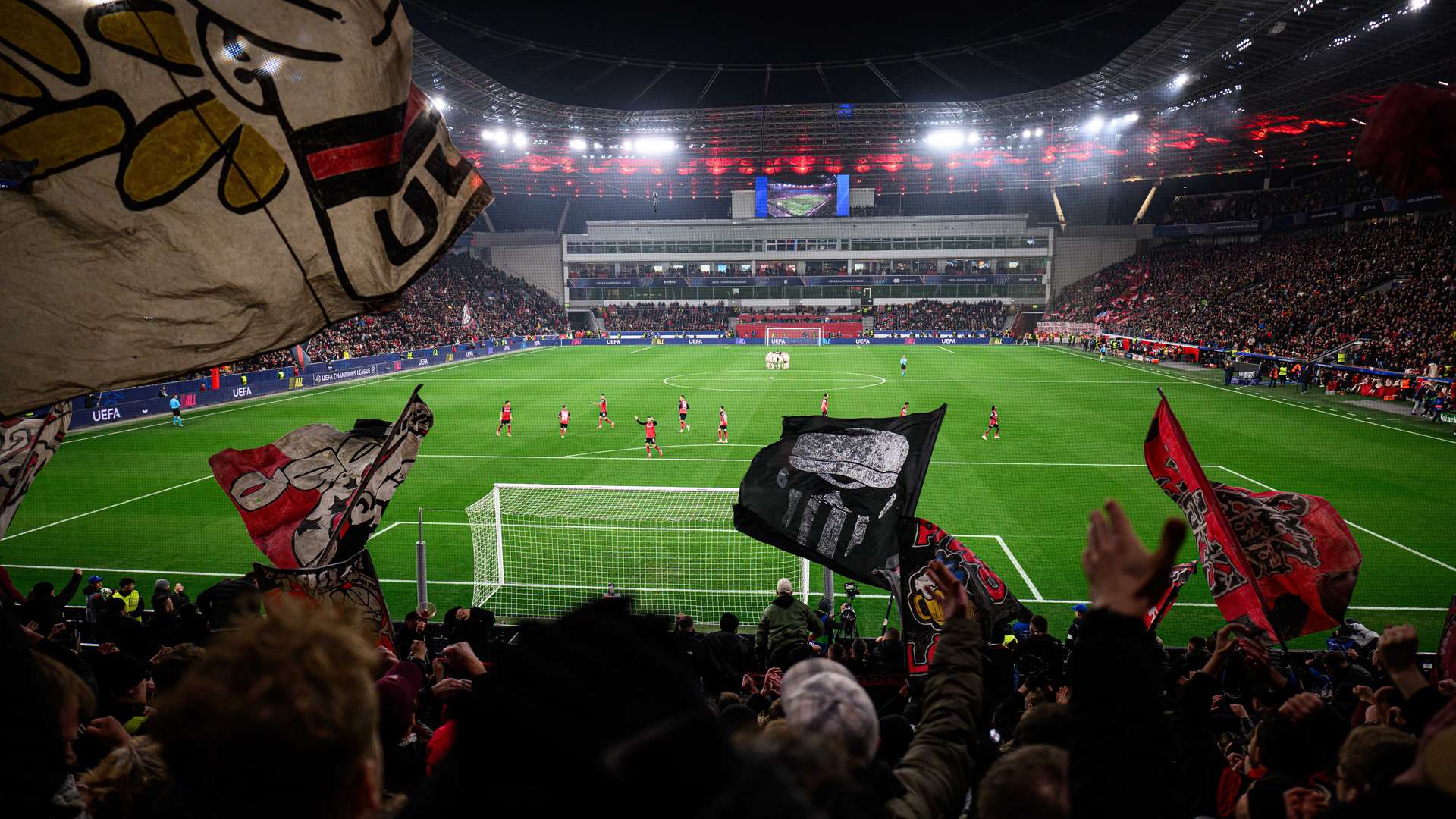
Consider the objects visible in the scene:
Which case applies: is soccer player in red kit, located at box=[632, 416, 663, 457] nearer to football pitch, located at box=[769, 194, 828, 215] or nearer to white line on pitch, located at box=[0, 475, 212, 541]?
white line on pitch, located at box=[0, 475, 212, 541]

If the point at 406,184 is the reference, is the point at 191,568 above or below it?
below

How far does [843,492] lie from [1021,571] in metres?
7.95

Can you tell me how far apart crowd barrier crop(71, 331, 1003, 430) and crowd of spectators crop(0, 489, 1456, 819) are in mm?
3991

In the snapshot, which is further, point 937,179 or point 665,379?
point 937,179

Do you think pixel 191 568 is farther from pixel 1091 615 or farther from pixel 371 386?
pixel 371 386

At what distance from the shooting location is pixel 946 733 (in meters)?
2.62

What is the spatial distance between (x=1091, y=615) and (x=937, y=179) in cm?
8826

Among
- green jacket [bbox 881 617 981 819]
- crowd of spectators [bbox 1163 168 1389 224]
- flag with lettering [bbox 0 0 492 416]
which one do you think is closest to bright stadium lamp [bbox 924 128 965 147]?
crowd of spectators [bbox 1163 168 1389 224]

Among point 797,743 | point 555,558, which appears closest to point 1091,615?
point 797,743

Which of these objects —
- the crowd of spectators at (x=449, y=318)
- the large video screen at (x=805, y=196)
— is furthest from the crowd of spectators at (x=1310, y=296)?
the crowd of spectators at (x=449, y=318)

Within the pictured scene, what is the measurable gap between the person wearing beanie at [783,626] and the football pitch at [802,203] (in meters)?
82.4

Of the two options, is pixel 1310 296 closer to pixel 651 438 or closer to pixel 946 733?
pixel 651 438

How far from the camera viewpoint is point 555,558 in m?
14.4

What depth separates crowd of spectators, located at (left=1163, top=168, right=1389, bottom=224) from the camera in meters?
59.4
